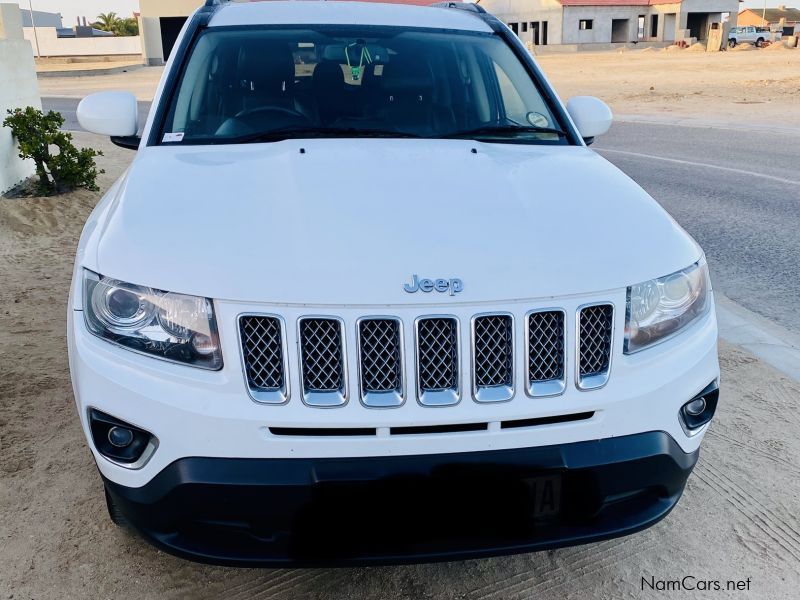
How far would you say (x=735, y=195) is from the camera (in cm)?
883

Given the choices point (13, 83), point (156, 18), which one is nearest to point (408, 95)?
point (13, 83)

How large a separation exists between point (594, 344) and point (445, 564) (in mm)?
965

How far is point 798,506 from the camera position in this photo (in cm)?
304

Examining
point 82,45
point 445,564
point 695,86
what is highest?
point 82,45

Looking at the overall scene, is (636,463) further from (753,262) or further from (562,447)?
(753,262)

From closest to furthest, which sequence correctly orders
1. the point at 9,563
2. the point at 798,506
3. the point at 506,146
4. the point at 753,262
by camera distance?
1. the point at 9,563
2. the point at 798,506
3. the point at 506,146
4. the point at 753,262

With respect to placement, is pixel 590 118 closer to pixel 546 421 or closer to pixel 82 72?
pixel 546 421

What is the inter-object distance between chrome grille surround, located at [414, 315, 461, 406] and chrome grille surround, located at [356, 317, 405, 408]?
51mm

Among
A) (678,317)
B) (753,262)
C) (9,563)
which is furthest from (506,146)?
(753,262)

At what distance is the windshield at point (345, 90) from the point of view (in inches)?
137

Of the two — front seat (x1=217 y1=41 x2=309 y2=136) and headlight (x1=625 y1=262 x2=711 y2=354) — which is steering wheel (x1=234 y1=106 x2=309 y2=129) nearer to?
front seat (x1=217 y1=41 x2=309 y2=136)

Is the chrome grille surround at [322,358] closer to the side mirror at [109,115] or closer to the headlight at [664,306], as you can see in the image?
the headlight at [664,306]

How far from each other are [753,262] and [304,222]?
491 cm

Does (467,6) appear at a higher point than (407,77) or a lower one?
higher
